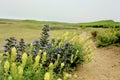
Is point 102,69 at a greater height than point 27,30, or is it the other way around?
point 102,69

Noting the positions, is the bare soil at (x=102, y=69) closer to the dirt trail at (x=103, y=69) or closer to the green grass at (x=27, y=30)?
the dirt trail at (x=103, y=69)

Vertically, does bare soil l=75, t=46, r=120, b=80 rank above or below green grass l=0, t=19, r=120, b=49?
above

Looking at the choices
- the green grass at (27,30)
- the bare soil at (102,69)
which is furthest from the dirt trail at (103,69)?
the green grass at (27,30)

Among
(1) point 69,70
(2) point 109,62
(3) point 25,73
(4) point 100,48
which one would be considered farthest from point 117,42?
A: (3) point 25,73

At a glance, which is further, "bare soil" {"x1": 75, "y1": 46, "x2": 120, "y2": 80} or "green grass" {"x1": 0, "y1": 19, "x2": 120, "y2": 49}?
"green grass" {"x1": 0, "y1": 19, "x2": 120, "y2": 49}

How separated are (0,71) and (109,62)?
5720 mm

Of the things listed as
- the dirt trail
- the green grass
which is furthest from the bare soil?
the green grass

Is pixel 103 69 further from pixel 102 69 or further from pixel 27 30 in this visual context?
pixel 27 30

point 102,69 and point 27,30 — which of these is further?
point 27,30

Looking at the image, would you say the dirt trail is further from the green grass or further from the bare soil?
the green grass

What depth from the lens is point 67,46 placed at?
778cm

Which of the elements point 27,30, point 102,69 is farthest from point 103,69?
point 27,30

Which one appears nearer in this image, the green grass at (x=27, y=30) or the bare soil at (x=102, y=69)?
the bare soil at (x=102, y=69)

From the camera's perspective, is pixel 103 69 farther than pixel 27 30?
No
